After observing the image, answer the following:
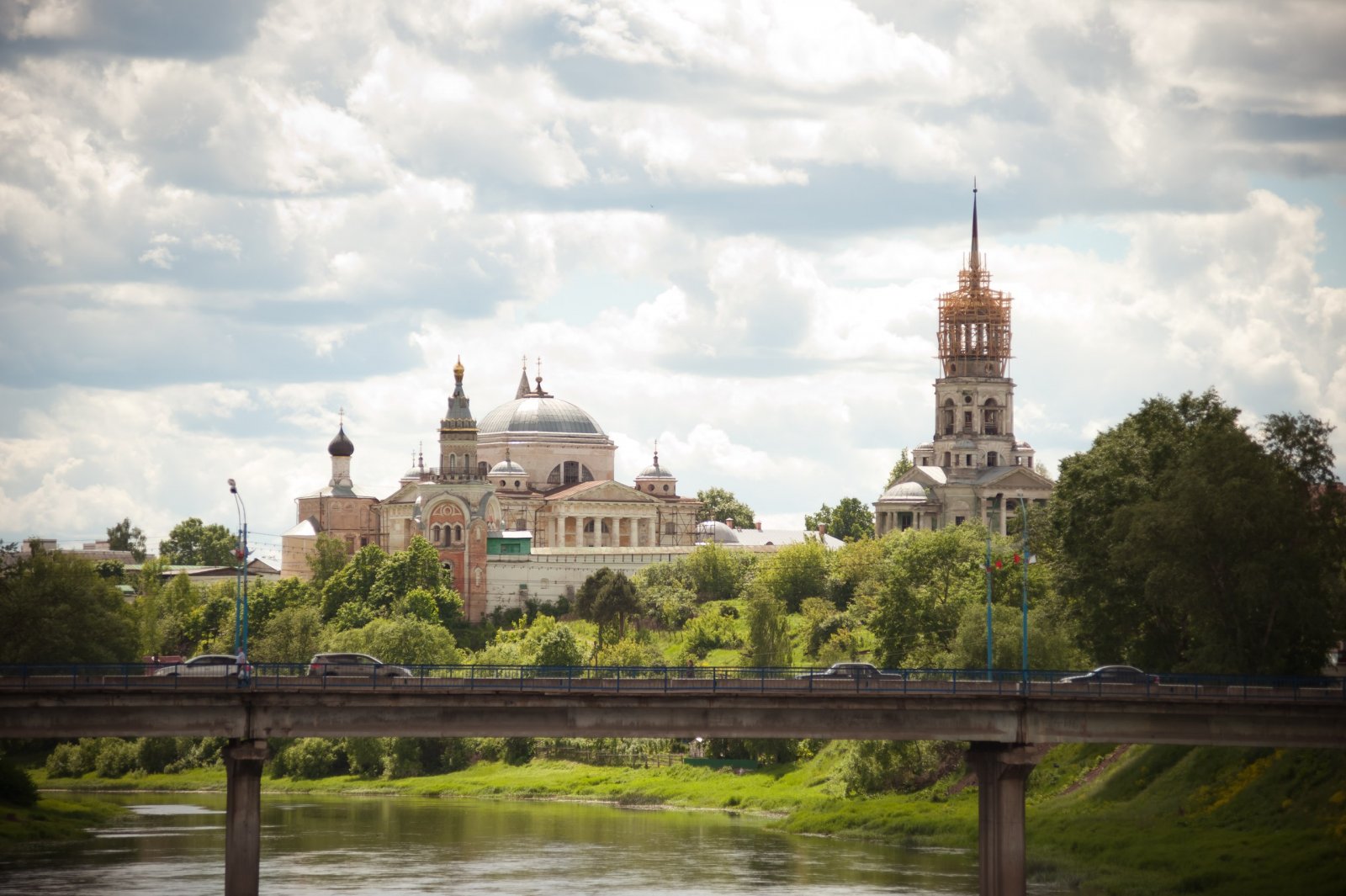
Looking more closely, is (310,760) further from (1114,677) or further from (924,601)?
(1114,677)

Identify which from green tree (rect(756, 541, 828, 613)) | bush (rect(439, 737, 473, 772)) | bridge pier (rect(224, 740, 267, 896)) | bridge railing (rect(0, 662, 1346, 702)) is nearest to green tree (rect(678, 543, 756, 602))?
green tree (rect(756, 541, 828, 613))

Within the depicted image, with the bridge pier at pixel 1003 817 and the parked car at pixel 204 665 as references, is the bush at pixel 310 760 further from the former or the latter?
the bridge pier at pixel 1003 817

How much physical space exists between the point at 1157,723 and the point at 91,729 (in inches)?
1467

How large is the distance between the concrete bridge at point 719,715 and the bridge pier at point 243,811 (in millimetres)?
59

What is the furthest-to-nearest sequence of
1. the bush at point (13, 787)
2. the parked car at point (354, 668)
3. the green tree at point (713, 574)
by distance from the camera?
1. the green tree at point (713, 574)
2. the bush at point (13, 787)
3. the parked car at point (354, 668)

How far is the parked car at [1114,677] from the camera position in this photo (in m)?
82.7

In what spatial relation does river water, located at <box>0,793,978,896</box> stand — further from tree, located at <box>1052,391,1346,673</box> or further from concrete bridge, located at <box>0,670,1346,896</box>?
tree, located at <box>1052,391,1346,673</box>

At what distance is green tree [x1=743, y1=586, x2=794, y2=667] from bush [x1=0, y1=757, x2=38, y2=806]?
49.1m

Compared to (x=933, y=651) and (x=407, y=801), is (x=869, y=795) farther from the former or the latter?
(x=407, y=801)

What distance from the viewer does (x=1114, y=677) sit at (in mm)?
89375

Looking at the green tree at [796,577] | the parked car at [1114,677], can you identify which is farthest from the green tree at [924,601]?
the parked car at [1114,677]

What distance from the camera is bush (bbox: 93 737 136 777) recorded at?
144 meters

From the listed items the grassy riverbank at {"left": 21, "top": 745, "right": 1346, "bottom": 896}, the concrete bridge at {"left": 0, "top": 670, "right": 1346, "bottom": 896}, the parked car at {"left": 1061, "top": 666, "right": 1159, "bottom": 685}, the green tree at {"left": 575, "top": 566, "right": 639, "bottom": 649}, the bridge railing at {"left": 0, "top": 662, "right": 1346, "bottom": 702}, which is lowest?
the grassy riverbank at {"left": 21, "top": 745, "right": 1346, "bottom": 896}

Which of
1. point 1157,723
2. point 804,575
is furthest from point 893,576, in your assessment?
point 1157,723
